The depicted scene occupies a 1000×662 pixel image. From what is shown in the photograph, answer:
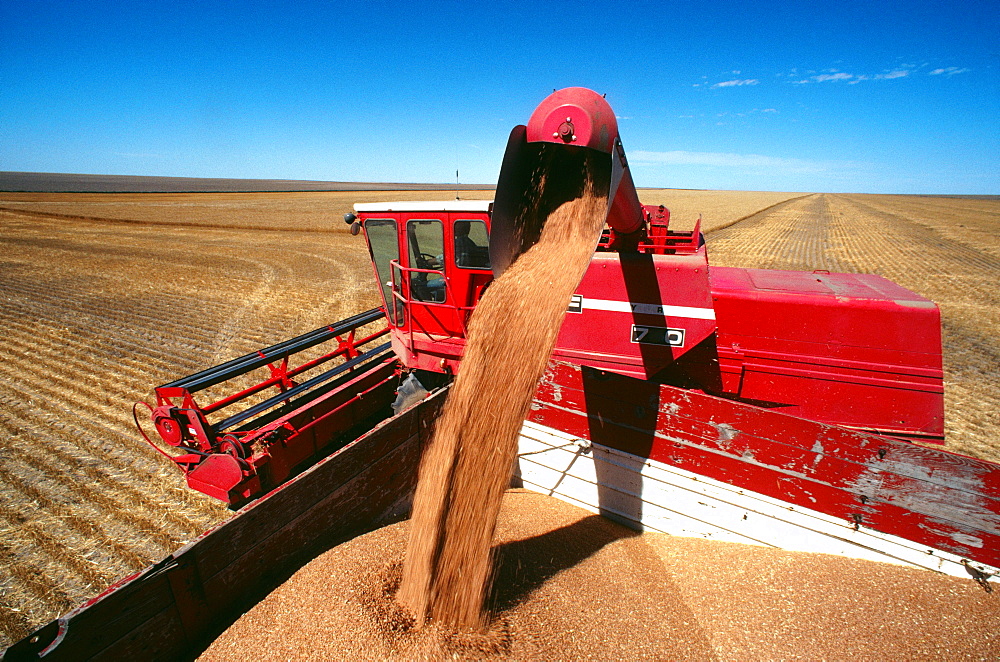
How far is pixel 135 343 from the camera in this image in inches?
317

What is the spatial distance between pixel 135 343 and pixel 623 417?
28.0 feet

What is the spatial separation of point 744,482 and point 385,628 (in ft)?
8.13

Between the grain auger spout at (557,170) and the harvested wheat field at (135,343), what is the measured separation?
11.4ft

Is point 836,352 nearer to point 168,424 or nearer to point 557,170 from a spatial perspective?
point 557,170

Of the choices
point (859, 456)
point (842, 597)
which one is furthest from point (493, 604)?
point (859, 456)

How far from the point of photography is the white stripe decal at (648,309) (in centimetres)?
365

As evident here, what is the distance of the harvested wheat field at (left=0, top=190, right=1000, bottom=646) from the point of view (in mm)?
3646

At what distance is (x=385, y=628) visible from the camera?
2.40 m

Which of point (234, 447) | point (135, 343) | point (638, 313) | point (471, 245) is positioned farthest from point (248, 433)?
point (135, 343)

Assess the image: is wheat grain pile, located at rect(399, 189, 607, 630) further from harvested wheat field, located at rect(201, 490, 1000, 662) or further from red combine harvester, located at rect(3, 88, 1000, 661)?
red combine harvester, located at rect(3, 88, 1000, 661)

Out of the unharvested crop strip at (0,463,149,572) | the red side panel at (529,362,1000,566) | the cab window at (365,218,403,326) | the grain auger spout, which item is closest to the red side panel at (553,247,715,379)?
the grain auger spout

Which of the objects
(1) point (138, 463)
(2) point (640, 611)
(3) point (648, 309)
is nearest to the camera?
(2) point (640, 611)

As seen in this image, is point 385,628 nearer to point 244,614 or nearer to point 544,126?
point 244,614

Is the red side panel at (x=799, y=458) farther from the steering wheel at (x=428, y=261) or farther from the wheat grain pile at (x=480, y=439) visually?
the steering wheel at (x=428, y=261)
